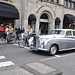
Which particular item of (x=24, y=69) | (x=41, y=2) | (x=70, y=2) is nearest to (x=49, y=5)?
(x=41, y=2)

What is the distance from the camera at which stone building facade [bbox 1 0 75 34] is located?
1605 centimetres

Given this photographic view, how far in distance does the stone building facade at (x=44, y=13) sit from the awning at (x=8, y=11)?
890mm

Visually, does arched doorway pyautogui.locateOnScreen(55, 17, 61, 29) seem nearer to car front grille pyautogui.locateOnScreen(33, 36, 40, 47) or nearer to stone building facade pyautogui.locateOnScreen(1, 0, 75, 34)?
stone building facade pyautogui.locateOnScreen(1, 0, 75, 34)

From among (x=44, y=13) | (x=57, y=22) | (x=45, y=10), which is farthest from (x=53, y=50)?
(x=57, y=22)

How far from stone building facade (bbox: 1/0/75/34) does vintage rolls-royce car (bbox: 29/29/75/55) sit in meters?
7.75

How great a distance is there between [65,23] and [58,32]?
597 inches

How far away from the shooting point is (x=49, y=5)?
19.1 meters

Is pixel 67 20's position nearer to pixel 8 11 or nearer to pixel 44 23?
Answer: pixel 44 23

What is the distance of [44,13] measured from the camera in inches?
764

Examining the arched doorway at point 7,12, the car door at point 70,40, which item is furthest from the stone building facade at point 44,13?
the car door at point 70,40

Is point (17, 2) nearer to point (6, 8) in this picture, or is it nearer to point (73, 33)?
point (6, 8)

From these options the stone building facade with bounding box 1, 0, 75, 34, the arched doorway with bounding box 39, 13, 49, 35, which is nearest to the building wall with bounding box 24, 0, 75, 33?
the stone building facade with bounding box 1, 0, 75, 34

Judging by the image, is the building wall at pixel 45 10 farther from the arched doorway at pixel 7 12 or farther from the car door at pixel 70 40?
the car door at pixel 70 40

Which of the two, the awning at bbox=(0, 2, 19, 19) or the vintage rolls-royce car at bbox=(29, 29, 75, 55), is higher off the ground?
the awning at bbox=(0, 2, 19, 19)
